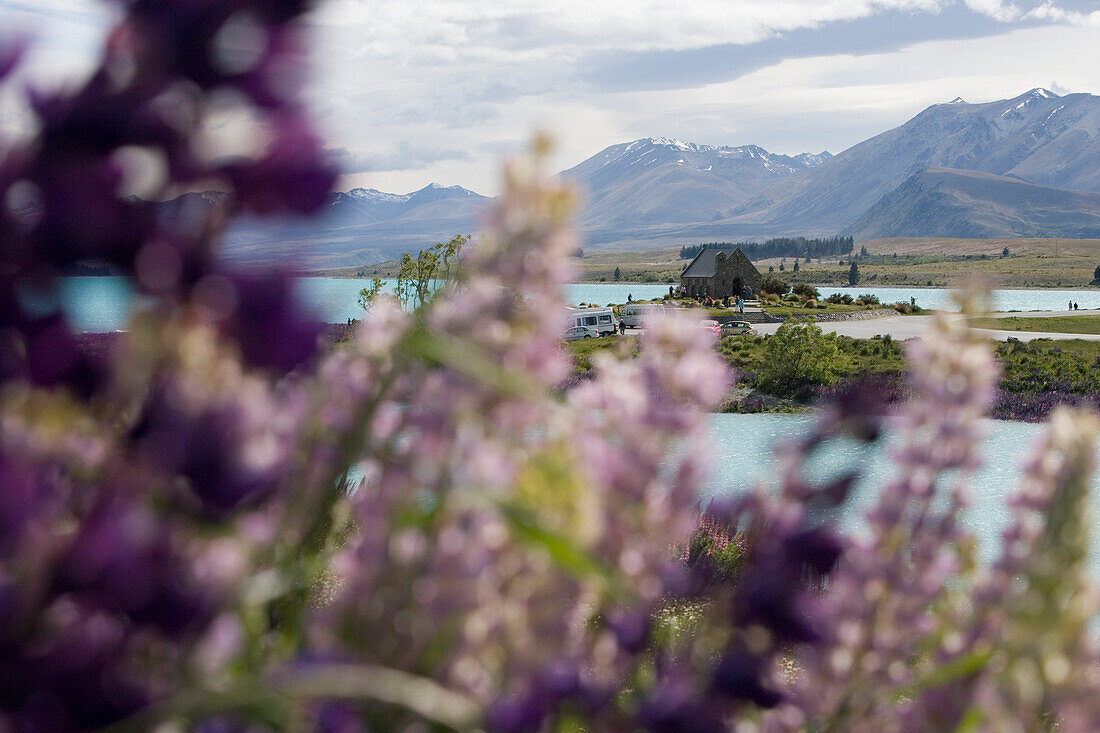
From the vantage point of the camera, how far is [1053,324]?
2598 inches

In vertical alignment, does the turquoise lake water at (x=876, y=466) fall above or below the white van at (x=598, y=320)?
below

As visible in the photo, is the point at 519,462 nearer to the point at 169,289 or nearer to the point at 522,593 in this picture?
the point at 522,593

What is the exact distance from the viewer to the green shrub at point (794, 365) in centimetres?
4109

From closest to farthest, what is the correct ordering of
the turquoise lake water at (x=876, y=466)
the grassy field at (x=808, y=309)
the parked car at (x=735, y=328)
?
the turquoise lake water at (x=876, y=466) < the parked car at (x=735, y=328) < the grassy field at (x=808, y=309)

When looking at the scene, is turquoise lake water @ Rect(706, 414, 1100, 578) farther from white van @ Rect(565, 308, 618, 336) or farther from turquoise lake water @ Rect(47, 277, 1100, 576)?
white van @ Rect(565, 308, 618, 336)

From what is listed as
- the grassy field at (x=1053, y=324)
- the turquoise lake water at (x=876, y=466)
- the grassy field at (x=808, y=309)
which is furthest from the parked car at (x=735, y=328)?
the turquoise lake water at (x=876, y=466)

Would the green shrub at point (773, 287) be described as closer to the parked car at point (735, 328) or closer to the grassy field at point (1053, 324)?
the grassy field at point (1053, 324)

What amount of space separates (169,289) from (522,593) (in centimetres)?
55

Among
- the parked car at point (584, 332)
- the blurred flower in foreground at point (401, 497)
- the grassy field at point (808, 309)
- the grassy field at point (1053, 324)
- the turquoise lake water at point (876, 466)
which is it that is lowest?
the turquoise lake water at point (876, 466)

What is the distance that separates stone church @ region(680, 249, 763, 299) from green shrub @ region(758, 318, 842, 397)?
5532cm

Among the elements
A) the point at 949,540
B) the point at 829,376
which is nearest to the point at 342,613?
the point at 949,540

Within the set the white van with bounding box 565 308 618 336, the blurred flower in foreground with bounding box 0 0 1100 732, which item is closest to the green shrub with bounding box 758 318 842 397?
the white van with bounding box 565 308 618 336

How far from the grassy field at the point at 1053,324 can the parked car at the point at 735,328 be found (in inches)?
645

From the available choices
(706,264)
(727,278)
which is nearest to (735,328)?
(727,278)
